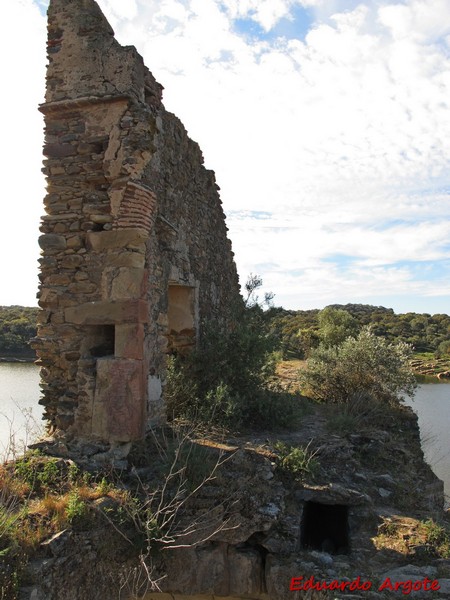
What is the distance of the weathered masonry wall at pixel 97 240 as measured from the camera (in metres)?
5.16

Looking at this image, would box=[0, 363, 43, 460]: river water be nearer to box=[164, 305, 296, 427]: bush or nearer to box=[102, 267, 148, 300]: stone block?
box=[102, 267, 148, 300]: stone block

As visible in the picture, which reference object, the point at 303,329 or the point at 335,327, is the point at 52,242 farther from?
the point at 303,329

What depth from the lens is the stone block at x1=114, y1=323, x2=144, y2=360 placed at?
5.13 meters

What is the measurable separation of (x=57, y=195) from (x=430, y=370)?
2330 cm

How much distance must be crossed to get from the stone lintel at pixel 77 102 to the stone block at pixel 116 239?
154 cm

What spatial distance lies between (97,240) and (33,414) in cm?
261

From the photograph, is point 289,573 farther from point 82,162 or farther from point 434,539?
point 82,162

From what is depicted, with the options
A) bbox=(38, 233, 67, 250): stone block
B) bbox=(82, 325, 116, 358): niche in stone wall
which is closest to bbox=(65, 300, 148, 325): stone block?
bbox=(82, 325, 116, 358): niche in stone wall

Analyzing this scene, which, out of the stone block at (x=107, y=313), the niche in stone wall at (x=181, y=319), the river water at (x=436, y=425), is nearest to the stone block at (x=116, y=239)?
the stone block at (x=107, y=313)

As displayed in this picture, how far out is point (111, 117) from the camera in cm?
549

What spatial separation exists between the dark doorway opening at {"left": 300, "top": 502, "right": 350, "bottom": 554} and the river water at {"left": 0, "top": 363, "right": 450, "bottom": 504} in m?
3.07

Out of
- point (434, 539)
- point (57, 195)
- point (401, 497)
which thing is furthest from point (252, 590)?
point (57, 195)

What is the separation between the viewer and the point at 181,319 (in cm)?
793
